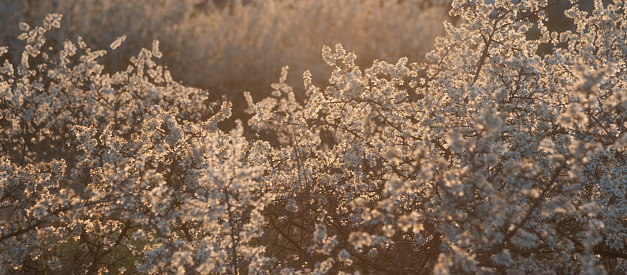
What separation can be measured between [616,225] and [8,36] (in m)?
12.5

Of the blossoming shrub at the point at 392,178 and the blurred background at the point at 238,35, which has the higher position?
the blurred background at the point at 238,35

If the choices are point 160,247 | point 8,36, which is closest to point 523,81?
point 160,247

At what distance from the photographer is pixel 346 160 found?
4176 millimetres

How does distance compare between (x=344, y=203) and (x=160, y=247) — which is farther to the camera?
(x=344, y=203)

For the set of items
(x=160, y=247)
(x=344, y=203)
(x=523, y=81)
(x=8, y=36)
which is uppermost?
(x=8, y=36)

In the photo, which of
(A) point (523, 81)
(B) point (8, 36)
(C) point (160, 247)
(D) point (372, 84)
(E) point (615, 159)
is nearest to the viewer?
(C) point (160, 247)

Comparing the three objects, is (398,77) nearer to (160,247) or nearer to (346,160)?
(346,160)

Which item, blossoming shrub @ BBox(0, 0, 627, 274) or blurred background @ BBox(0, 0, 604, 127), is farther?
blurred background @ BBox(0, 0, 604, 127)

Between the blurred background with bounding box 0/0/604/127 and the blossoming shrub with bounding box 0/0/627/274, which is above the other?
the blurred background with bounding box 0/0/604/127

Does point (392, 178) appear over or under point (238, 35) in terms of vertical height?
under

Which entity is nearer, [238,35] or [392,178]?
[392,178]

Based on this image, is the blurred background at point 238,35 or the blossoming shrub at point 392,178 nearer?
the blossoming shrub at point 392,178

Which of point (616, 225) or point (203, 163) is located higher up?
point (203, 163)

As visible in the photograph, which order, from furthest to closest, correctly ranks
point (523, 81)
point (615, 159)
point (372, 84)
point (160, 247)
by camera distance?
point (372, 84)
point (523, 81)
point (615, 159)
point (160, 247)
